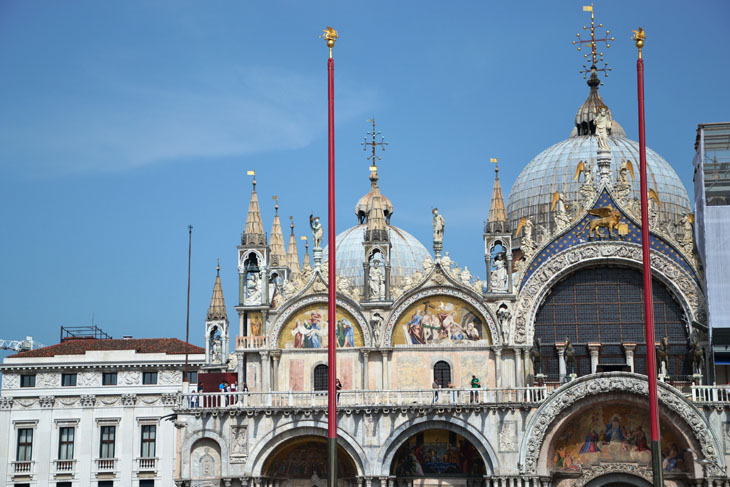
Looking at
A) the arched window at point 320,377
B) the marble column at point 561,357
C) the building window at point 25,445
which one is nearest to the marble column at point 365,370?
the arched window at point 320,377

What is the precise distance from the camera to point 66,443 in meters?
76.1

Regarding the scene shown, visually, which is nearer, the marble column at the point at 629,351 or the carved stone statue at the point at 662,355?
the carved stone statue at the point at 662,355

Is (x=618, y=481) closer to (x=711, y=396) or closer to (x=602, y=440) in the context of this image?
(x=602, y=440)

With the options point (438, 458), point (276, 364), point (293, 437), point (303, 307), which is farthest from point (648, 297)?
point (276, 364)

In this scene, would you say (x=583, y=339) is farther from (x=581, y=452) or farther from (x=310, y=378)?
(x=310, y=378)

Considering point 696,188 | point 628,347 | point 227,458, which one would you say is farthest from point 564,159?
point 227,458

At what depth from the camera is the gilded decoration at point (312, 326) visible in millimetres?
60112

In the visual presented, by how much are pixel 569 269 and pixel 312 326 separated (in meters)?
12.2

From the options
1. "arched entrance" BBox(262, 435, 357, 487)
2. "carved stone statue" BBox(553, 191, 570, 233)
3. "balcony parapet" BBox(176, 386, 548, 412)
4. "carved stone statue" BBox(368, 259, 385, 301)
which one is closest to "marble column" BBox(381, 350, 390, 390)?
"balcony parapet" BBox(176, 386, 548, 412)

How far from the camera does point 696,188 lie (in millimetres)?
61906

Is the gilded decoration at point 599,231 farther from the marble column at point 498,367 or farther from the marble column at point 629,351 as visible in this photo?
the marble column at point 629,351

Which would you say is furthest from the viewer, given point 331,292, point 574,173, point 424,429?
point 574,173

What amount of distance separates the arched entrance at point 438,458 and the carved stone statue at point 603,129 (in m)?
15.3

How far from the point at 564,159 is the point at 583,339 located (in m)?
15.9
